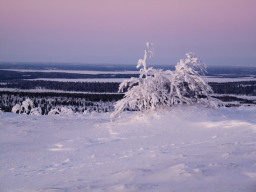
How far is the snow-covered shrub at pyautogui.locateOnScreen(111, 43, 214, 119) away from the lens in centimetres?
1734

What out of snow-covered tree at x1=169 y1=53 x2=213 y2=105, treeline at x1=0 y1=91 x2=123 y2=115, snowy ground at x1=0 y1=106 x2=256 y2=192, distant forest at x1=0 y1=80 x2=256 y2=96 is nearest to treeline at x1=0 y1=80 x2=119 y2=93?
distant forest at x1=0 y1=80 x2=256 y2=96

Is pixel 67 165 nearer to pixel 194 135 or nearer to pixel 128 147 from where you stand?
pixel 128 147

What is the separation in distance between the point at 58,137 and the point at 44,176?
6.11m

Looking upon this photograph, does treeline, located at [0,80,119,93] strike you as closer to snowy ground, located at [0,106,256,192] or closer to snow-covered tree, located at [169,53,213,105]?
snow-covered tree, located at [169,53,213,105]

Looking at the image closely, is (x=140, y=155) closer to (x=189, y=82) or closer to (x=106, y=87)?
(x=189, y=82)

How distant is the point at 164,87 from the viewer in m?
Result: 18.1

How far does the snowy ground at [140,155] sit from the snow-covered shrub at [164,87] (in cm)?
133

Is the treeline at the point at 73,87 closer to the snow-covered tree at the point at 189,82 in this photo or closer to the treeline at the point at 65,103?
the treeline at the point at 65,103

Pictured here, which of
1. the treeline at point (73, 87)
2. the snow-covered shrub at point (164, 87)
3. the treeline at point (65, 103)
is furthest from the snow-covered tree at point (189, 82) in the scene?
the treeline at point (73, 87)

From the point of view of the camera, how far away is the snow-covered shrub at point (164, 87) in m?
17.3

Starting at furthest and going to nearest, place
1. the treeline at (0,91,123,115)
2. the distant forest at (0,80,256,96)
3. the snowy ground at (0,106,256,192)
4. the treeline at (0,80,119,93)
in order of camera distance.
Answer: the treeline at (0,80,119,93)
the distant forest at (0,80,256,96)
the treeline at (0,91,123,115)
the snowy ground at (0,106,256,192)

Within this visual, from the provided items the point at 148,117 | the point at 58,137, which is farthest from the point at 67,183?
the point at 148,117

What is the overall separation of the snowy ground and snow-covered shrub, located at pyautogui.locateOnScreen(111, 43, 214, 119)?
4.36 feet

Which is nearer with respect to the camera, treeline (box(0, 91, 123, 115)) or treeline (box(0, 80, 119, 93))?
treeline (box(0, 91, 123, 115))
